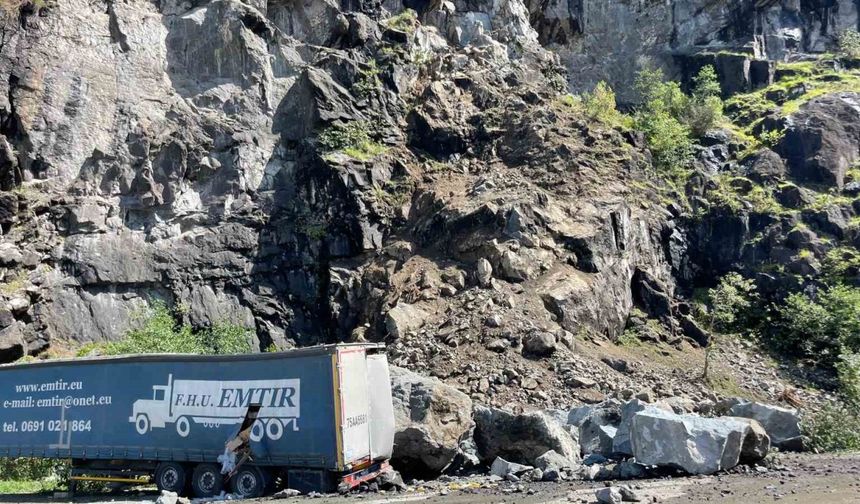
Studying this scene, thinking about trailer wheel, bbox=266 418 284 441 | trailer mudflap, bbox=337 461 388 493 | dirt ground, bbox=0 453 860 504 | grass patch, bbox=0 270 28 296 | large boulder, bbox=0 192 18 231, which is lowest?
dirt ground, bbox=0 453 860 504

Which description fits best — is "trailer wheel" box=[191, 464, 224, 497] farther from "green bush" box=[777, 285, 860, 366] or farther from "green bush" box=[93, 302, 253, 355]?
"green bush" box=[777, 285, 860, 366]

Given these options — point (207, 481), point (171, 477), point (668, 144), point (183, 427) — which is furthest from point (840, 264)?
point (171, 477)

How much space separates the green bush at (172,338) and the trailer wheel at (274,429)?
1452 cm

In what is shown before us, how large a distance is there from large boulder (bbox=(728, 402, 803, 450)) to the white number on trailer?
8.96 meters

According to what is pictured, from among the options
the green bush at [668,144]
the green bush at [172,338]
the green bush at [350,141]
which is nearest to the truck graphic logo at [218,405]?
the green bush at [172,338]

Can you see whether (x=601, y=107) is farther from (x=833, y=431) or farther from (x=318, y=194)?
(x=833, y=431)

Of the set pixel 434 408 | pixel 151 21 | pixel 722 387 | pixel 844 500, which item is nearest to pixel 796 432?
Answer: pixel 844 500

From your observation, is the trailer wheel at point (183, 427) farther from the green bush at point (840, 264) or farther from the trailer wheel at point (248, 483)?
the green bush at point (840, 264)

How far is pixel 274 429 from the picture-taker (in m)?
11.7

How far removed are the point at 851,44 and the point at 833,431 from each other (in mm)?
43807

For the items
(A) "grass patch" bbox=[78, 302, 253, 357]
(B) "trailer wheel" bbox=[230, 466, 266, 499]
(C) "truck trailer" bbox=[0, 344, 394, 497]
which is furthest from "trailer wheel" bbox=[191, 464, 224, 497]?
(A) "grass patch" bbox=[78, 302, 253, 357]

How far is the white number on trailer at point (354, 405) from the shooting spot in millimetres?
11320

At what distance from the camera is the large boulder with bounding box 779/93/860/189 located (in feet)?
119

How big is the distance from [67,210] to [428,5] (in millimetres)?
25300
